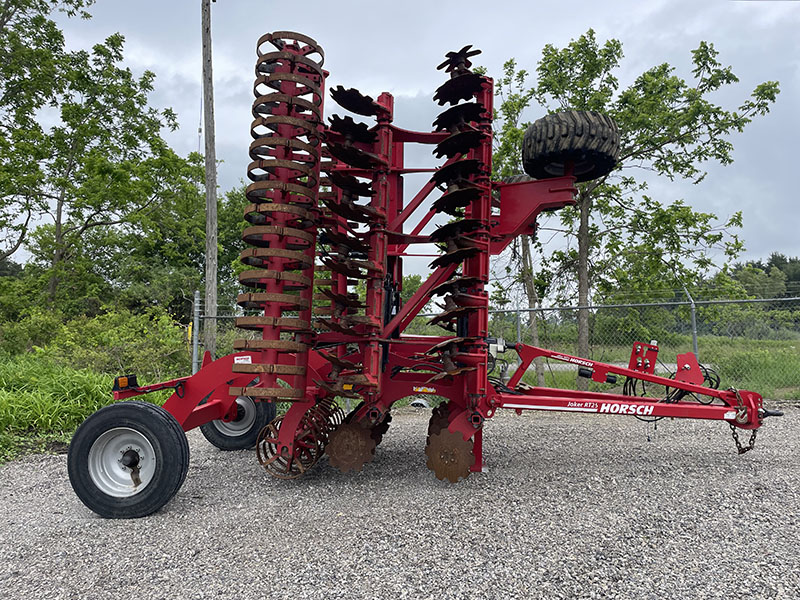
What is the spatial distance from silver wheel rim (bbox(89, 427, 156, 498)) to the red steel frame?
56 centimetres

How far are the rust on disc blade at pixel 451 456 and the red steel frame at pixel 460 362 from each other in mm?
77

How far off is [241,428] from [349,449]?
5.61 ft

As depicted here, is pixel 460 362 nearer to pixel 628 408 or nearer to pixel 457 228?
pixel 457 228

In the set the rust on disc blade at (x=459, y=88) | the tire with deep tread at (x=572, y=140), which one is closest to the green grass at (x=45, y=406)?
the rust on disc blade at (x=459, y=88)

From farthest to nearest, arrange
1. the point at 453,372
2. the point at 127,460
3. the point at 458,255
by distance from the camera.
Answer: the point at 458,255 < the point at 453,372 < the point at 127,460

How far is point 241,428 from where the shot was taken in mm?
5414

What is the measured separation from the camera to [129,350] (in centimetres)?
972

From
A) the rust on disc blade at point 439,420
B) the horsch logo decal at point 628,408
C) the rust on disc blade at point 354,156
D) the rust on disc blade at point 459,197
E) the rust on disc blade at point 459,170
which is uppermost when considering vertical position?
the rust on disc blade at point 354,156

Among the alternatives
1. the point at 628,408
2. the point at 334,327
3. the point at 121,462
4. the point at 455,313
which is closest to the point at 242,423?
the point at 121,462

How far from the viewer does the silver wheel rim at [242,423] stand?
5398mm

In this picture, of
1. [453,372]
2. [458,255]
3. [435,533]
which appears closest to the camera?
[435,533]

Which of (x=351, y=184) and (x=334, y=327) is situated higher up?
(x=351, y=184)

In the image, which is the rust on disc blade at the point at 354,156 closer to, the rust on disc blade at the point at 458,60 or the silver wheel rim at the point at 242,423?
the rust on disc blade at the point at 458,60

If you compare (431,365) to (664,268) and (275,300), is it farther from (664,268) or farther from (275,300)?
(664,268)
